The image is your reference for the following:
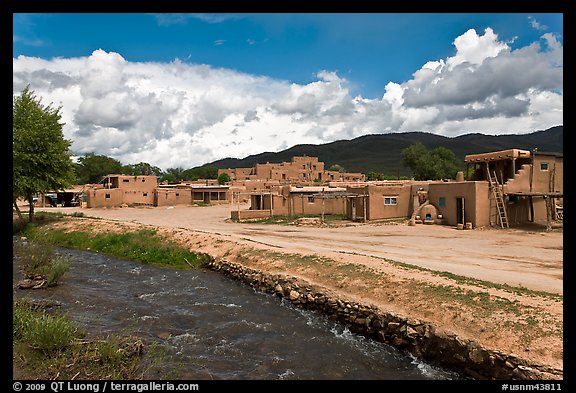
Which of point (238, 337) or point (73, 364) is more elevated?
point (73, 364)

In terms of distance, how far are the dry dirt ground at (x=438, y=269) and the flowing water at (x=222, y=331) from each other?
137cm

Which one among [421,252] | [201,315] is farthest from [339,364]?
[421,252]

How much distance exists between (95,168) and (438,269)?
3138 inches

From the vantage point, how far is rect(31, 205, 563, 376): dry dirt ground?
872 cm

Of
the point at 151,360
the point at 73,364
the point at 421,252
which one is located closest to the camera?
the point at 73,364

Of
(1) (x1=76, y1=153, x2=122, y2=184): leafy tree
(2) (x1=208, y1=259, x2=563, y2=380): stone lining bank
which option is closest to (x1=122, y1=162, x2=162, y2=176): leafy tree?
(1) (x1=76, y1=153, x2=122, y2=184): leafy tree

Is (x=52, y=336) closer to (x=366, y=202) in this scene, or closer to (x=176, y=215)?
(x=366, y=202)

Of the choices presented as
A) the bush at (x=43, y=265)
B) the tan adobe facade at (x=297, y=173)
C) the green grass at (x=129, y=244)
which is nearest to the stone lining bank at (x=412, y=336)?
the green grass at (x=129, y=244)

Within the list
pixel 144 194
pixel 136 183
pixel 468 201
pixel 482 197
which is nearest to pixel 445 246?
pixel 468 201

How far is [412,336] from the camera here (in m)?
9.73

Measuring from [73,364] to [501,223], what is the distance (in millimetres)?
27398

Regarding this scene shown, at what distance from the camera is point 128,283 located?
1667 cm

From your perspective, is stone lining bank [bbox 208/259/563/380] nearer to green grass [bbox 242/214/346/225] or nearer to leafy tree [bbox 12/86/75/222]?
green grass [bbox 242/214/346/225]

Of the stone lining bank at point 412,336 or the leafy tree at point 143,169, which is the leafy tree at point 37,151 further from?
the leafy tree at point 143,169
